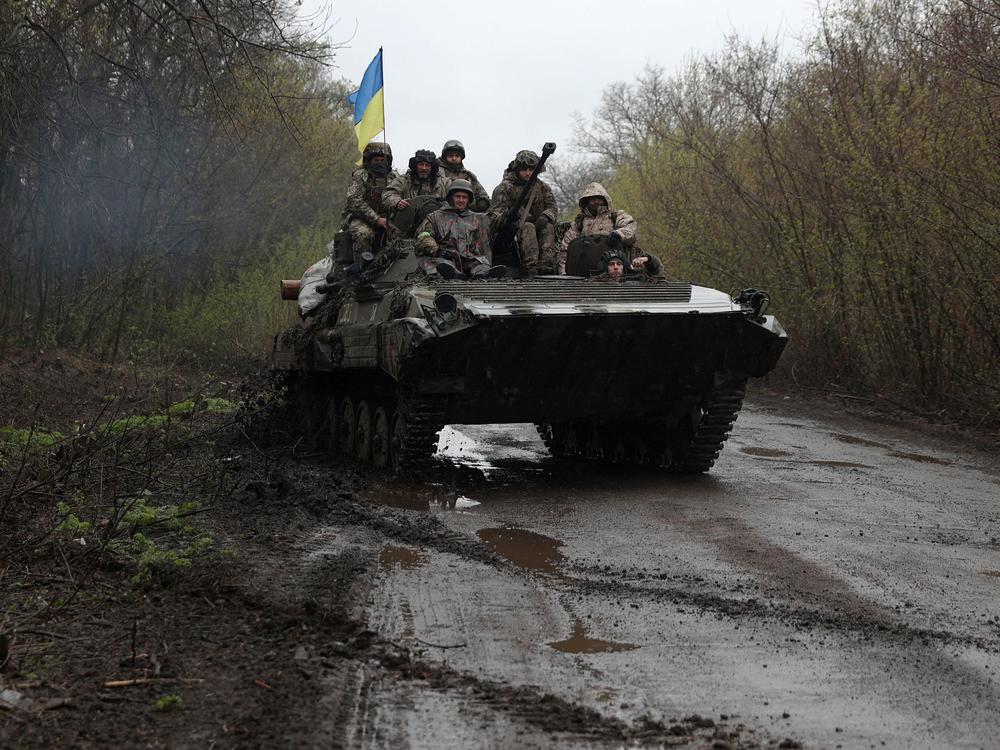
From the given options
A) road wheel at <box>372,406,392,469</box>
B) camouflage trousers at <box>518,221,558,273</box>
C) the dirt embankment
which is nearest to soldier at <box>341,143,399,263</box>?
camouflage trousers at <box>518,221,558,273</box>

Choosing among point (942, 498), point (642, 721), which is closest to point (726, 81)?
point (942, 498)

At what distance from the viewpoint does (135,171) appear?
66.3 ft

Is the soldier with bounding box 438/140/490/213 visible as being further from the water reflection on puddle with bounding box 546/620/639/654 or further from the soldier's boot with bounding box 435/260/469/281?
the water reflection on puddle with bounding box 546/620/639/654

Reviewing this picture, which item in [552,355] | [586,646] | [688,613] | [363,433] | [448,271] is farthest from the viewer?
[363,433]

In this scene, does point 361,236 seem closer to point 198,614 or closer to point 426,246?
point 426,246

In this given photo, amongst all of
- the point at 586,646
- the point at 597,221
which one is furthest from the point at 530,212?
the point at 586,646

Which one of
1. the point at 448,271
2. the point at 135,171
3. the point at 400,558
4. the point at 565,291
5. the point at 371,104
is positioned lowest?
the point at 400,558

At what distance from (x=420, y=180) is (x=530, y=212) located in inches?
44.9

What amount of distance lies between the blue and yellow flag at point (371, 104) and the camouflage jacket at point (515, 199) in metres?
5.25

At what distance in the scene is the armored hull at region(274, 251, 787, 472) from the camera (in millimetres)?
9664

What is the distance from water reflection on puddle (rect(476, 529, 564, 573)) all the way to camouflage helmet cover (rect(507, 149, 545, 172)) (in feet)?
17.6

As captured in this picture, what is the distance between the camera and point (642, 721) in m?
4.31

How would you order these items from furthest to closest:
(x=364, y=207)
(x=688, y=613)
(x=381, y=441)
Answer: (x=364, y=207) < (x=381, y=441) < (x=688, y=613)

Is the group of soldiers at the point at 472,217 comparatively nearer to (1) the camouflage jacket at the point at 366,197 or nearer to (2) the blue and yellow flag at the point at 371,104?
(1) the camouflage jacket at the point at 366,197
